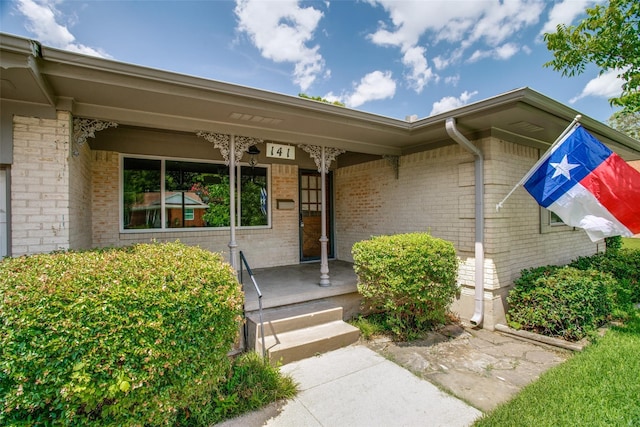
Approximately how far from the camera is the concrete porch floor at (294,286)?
449 cm

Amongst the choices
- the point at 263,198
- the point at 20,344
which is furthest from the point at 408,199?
the point at 20,344

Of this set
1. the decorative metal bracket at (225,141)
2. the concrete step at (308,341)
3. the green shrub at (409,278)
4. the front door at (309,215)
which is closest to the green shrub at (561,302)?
the green shrub at (409,278)

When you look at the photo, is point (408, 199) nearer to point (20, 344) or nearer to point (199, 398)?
point (199, 398)

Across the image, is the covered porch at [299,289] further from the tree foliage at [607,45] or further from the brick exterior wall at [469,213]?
the tree foliage at [607,45]

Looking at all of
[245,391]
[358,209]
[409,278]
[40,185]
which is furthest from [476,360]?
[40,185]

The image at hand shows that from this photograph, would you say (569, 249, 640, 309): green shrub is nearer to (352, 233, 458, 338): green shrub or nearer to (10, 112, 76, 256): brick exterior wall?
(352, 233, 458, 338): green shrub

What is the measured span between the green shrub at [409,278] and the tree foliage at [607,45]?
324cm

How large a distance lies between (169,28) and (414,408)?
20.2 ft

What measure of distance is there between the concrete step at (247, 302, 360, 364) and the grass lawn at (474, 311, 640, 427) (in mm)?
1856

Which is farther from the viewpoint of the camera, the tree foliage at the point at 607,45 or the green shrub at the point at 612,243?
the green shrub at the point at 612,243

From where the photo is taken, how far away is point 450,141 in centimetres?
532

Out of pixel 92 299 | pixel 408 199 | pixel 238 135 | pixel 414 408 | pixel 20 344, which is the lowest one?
pixel 414 408

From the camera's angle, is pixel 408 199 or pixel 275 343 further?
pixel 408 199

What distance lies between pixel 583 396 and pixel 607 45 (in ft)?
15.2
